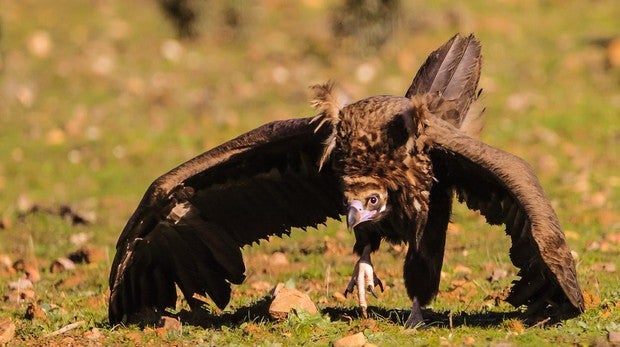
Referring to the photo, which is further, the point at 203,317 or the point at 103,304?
the point at 103,304

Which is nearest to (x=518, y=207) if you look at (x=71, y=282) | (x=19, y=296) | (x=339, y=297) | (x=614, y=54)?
(x=339, y=297)

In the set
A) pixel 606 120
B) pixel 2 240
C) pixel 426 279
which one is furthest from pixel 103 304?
pixel 606 120

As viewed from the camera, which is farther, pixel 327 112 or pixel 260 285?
pixel 260 285

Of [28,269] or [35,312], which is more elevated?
[28,269]

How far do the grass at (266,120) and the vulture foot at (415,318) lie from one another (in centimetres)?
13

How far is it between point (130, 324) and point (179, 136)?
975 cm

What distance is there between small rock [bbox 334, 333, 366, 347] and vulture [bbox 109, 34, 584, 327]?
2.74 feet

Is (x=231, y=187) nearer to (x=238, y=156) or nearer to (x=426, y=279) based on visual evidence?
(x=238, y=156)

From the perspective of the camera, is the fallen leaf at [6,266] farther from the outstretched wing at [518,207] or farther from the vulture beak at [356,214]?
the outstretched wing at [518,207]

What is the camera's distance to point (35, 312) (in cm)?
873

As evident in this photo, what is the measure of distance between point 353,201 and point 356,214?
10cm

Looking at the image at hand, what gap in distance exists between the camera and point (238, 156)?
822 centimetres

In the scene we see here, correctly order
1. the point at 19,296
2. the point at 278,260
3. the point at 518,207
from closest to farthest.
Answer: the point at 518,207, the point at 19,296, the point at 278,260

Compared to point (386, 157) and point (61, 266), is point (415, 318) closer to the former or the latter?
point (386, 157)
